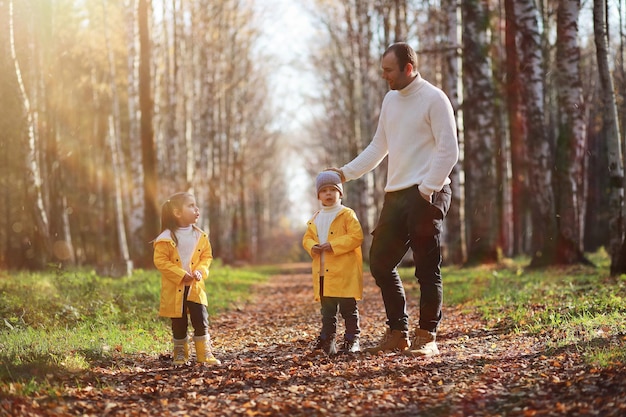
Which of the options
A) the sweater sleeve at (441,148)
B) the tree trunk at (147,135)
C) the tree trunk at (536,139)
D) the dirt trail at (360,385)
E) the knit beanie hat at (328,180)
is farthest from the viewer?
the tree trunk at (147,135)

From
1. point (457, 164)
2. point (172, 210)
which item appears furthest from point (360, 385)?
point (457, 164)

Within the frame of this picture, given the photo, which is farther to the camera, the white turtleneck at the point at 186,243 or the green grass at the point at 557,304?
the white turtleneck at the point at 186,243

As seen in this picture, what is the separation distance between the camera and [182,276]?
21.3ft

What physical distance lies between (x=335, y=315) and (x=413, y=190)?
143 cm

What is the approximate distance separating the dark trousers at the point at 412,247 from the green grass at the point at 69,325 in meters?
2.59

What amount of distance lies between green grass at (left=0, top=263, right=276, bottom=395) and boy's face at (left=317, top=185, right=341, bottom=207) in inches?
94.5

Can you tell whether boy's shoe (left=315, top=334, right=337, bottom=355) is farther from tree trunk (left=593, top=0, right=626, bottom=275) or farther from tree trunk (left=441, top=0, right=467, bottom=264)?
tree trunk (left=441, top=0, right=467, bottom=264)

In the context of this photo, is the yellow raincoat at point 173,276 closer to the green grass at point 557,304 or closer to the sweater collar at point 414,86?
the sweater collar at point 414,86

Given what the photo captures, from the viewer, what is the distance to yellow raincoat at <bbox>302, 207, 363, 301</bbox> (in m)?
6.61

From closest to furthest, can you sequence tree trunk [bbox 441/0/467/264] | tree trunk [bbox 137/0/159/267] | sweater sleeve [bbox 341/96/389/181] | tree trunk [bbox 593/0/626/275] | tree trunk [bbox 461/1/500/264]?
sweater sleeve [bbox 341/96/389/181] < tree trunk [bbox 593/0/626/275] < tree trunk [bbox 461/1/500/264] < tree trunk [bbox 137/0/159/267] < tree trunk [bbox 441/0/467/264]

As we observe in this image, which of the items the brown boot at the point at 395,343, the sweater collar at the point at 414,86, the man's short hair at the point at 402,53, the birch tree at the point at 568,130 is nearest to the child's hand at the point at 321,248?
the brown boot at the point at 395,343

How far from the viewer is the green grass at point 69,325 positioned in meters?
5.74

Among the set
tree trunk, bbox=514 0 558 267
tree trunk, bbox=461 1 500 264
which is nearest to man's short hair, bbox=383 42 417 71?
tree trunk, bbox=514 0 558 267

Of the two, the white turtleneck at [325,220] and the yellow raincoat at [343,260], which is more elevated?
the white turtleneck at [325,220]
